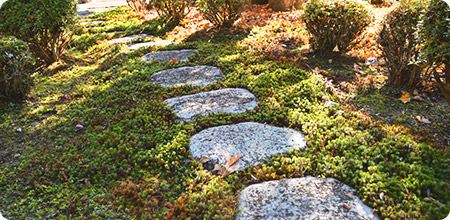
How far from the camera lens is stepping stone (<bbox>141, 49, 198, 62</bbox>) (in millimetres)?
6148

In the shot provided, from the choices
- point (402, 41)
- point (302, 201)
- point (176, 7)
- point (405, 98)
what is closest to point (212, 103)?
point (302, 201)

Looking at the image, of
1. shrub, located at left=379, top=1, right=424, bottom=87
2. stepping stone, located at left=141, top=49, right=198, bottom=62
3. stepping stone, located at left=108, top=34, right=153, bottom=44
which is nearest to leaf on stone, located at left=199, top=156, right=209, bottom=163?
shrub, located at left=379, top=1, right=424, bottom=87

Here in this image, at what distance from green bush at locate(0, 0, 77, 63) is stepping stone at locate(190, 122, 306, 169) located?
456 centimetres

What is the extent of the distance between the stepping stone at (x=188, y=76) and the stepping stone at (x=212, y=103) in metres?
0.58

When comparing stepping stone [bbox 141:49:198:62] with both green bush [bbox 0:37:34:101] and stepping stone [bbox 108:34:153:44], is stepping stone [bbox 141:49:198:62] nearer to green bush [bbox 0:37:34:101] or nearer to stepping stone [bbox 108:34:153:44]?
stepping stone [bbox 108:34:153:44]

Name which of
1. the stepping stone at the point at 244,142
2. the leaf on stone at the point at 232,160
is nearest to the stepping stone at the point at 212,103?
the stepping stone at the point at 244,142

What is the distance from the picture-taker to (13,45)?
15.1 ft

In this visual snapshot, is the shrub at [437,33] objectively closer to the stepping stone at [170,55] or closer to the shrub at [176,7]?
the stepping stone at [170,55]

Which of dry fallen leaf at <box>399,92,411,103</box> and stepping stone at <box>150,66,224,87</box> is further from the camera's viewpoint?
stepping stone at <box>150,66,224,87</box>

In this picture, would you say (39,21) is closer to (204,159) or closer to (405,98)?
(204,159)

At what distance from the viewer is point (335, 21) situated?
16.9 ft

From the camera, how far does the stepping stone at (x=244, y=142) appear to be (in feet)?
9.73

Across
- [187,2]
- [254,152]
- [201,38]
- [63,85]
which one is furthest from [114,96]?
[187,2]

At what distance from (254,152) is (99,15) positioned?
1210 centimetres
